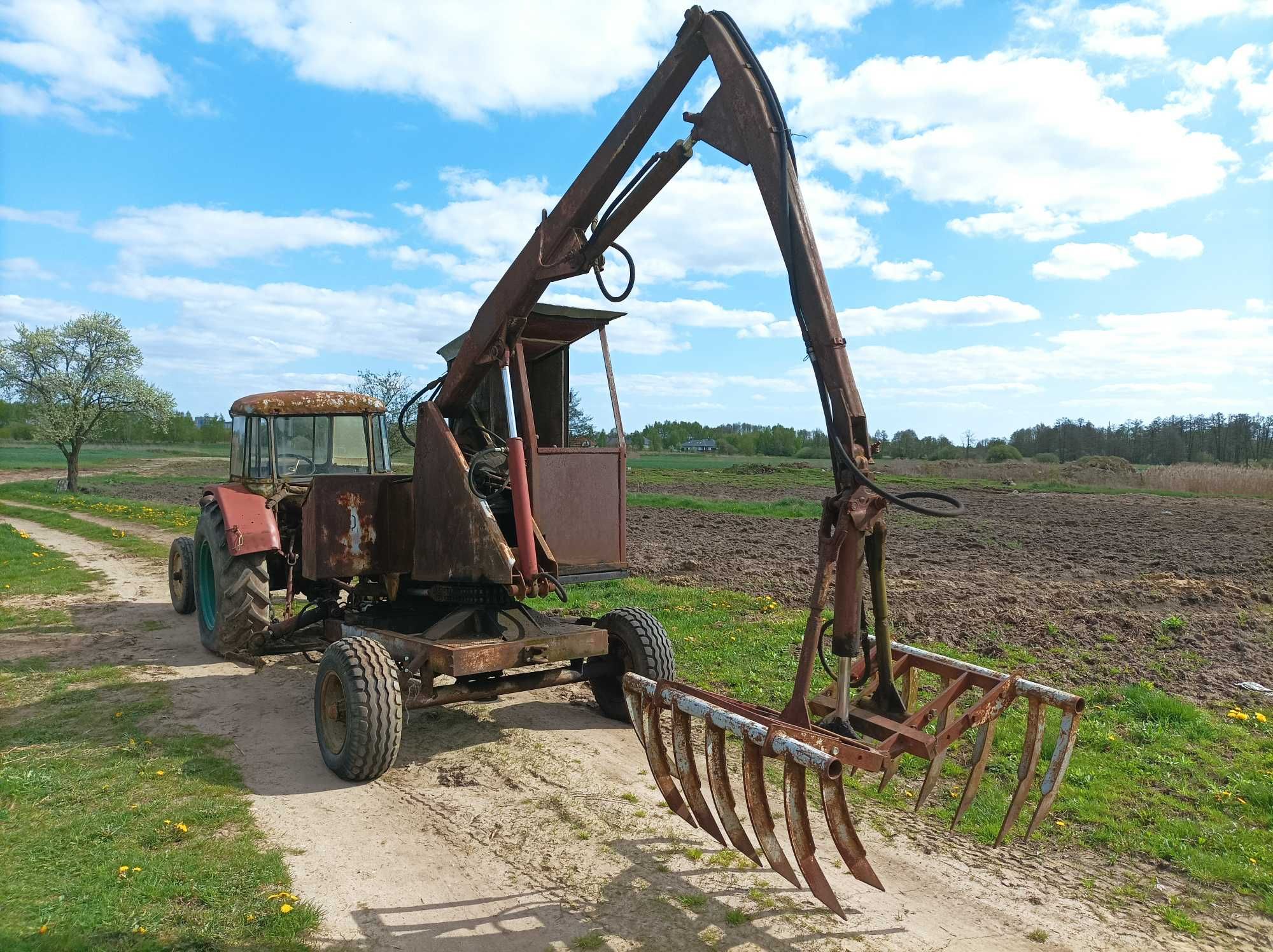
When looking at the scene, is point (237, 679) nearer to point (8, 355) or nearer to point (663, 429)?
point (8, 355)

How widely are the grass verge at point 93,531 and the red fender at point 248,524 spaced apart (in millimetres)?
8394

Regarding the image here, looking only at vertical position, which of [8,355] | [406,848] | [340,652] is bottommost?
[406,848]

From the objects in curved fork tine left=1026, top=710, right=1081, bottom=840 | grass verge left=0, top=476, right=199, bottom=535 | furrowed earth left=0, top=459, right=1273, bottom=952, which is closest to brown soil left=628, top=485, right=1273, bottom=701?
furrowed earth left=0, top=459, right=1273, bottom=952

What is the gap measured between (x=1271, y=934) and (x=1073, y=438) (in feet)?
205

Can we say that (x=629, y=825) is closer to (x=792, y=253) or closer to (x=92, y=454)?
(x=792, y=253)

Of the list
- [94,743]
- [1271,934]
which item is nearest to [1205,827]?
[1271,934]

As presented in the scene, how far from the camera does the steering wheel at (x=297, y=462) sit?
871 cm

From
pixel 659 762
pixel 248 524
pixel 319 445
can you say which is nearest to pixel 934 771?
pixel 659 762

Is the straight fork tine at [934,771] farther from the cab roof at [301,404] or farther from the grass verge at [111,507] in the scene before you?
the grass verge at [111,507]

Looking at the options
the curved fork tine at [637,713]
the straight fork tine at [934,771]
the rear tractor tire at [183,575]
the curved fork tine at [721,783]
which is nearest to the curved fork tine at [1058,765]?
the straight fork tine at [934,771]

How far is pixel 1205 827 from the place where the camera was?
4.62m

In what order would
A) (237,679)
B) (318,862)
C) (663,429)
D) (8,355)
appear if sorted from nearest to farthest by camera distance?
(318,862) < (237,679) < (8,355) < (663,429)

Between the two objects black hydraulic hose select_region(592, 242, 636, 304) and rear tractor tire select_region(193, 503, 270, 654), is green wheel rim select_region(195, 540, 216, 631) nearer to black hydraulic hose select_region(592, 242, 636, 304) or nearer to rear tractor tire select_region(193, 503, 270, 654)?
rear tractor tire select_region(193, 503, 270, 654)

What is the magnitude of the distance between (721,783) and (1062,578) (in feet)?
34.2
